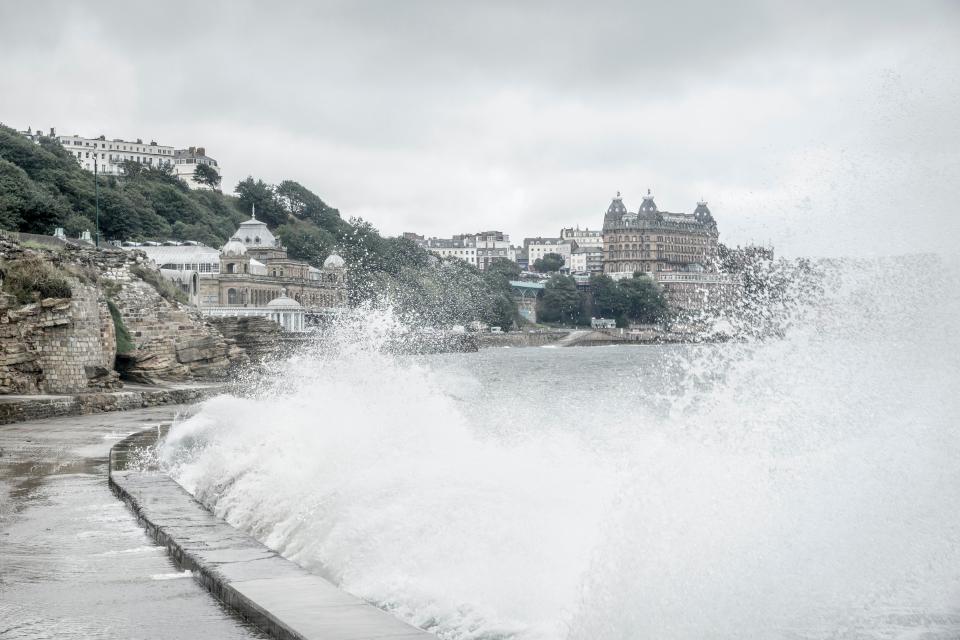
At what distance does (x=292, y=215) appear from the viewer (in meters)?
182

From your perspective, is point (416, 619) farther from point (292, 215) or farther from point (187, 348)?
point (292, 215)

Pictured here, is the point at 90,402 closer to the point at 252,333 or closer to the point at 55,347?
the point at 55,347

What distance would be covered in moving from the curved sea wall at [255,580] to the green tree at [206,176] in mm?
188804

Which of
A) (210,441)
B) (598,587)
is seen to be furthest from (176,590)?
(210,441)

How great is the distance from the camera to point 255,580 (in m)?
6.00

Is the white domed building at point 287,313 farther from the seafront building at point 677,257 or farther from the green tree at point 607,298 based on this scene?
the green tree at point 607,298

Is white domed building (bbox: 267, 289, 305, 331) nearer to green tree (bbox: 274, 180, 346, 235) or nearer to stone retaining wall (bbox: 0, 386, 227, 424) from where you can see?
stone retaining wall (bbox: 0, 386, 227, 424)

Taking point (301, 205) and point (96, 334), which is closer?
point (96, 334)

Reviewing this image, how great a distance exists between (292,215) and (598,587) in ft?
593

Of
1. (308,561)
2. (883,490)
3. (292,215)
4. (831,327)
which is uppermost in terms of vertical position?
(292,215)

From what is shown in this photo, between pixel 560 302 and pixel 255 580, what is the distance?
169 metres

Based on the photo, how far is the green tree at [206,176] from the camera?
191000 millimetres

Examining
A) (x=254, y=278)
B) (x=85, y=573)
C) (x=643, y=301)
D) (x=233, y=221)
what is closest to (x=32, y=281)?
(x=85, y=573)

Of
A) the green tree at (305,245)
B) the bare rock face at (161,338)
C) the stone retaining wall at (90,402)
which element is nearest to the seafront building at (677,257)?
the green tree at (305,245)
